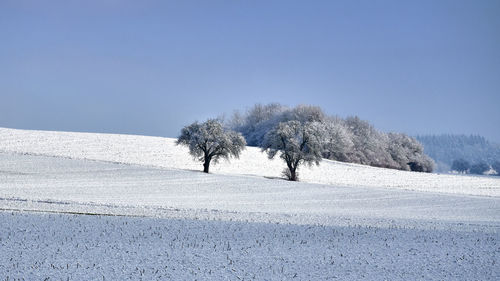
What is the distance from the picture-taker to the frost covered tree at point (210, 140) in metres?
46.8

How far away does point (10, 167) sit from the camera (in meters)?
40.4

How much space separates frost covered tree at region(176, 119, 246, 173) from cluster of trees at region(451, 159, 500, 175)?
9203 cm

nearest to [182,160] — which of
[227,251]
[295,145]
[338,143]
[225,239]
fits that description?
[295,145]

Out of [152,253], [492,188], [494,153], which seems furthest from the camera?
[494,153]

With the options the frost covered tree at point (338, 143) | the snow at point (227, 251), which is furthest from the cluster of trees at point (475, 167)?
the snow at point (227, 251)

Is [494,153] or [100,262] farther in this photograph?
[494,153]

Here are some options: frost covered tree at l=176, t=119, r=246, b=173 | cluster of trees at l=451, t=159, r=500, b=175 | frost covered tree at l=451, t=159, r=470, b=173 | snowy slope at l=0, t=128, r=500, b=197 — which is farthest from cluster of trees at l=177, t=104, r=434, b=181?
frost covered tree at l=451, t=159, r=470, b=173

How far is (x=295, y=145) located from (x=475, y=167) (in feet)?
302

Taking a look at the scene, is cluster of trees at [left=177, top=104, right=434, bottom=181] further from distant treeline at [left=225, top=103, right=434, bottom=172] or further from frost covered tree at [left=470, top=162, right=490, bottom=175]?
frost covered tree at [left=470, top=162, right=490, bottom=175]

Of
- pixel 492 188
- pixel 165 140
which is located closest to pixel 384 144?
pixel 492 188

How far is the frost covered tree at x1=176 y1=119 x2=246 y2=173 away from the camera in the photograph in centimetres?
4675

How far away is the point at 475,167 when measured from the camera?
405ft

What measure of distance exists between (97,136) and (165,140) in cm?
958

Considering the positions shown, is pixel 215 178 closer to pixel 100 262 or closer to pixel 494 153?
pixel 100 262
